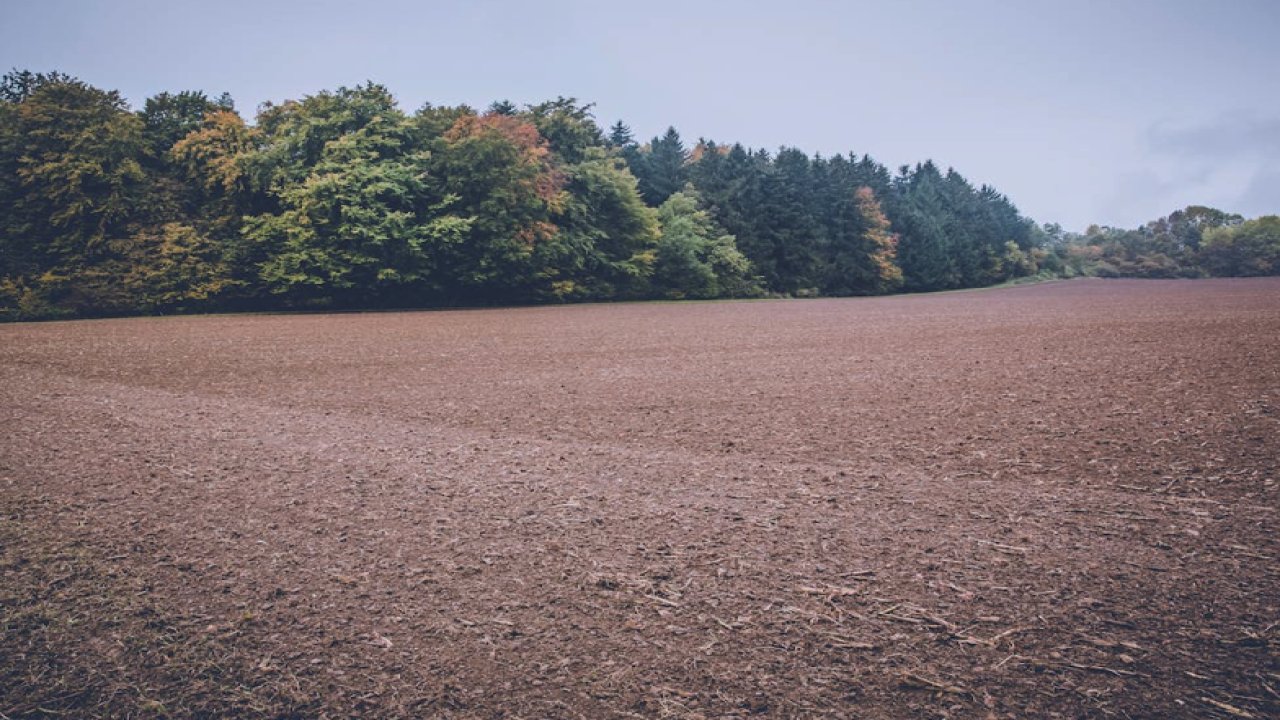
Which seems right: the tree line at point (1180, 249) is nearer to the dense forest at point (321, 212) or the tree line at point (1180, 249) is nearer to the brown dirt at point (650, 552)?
the dense forest at point (321, 212)

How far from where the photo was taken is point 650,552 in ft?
13.0

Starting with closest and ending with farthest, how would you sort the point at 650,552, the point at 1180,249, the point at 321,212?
the point at 650,552, the point at 321,212, the point at 1180,249

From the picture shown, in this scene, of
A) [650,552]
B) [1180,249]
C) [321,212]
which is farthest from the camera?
[1180,249]

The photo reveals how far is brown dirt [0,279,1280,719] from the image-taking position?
268 centimetres

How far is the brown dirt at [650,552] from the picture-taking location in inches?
105

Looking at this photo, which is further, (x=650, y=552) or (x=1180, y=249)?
(x=1180, y=249)

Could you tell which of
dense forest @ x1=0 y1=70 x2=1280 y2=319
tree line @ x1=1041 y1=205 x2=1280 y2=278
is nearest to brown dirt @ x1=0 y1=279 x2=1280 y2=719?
dense forest @ x1=0 y1=70 x2=1280 y2=319

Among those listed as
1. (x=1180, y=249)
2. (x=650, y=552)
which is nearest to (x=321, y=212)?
(x=650, y=552)

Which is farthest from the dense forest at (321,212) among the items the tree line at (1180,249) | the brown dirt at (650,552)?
the tree line at (1180,249)

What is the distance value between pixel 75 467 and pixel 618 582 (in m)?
5.36

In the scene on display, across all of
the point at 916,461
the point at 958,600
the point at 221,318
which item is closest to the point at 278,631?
the point at 958,600

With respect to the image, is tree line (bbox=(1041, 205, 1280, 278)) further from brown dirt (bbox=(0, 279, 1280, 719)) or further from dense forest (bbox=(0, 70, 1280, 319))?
brown dirt (bbox=(0, 279, 1280, 719))

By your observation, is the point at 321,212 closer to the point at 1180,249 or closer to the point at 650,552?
the point at 650,552

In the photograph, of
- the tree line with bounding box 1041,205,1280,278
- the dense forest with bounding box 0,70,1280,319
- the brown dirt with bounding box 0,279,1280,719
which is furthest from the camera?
the tree line with bounding box 1041,205,1280,278
